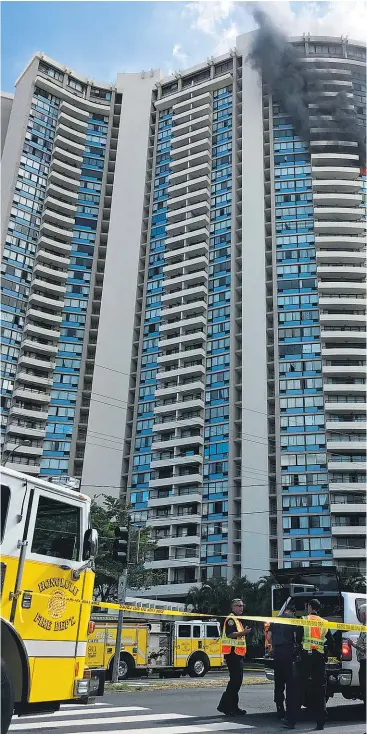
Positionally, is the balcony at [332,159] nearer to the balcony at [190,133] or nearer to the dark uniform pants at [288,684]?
the balcony at [190,133]

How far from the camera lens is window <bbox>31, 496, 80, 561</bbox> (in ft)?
21.0

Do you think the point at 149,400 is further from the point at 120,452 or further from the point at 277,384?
the point at 277,384

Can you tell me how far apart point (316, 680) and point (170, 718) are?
7.30 feet

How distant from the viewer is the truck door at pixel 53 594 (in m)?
6.08

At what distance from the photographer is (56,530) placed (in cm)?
668

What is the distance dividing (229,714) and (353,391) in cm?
5224

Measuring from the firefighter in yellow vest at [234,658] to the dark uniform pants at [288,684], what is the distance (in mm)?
605

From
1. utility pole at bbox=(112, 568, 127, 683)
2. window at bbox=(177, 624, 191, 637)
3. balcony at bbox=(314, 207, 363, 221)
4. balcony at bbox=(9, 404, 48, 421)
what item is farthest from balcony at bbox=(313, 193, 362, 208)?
utility pole at bbox=(112, 568, 127, 683)

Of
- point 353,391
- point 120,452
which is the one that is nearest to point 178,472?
point 120,452

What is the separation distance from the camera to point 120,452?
65.2m

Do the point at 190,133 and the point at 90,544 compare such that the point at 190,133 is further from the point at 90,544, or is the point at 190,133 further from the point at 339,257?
the point at 90,544

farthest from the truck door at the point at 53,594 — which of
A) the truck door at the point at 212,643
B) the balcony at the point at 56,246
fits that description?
the balcony at the point at 56,246

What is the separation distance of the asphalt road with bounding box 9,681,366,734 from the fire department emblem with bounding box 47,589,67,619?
1.84 m

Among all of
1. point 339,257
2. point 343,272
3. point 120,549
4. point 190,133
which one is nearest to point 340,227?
point 339,257
